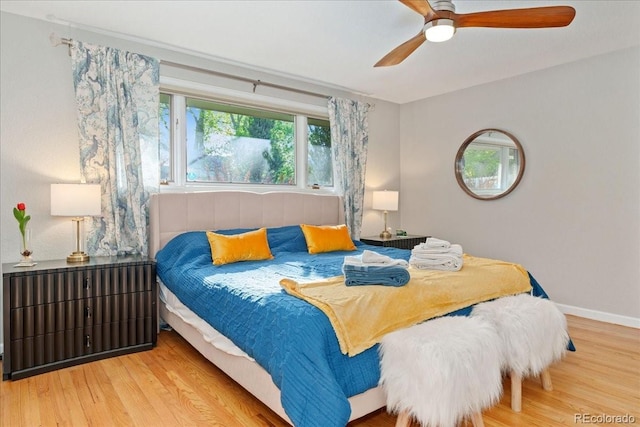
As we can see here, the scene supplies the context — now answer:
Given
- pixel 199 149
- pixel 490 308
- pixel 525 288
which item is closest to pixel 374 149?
pixel 199 149

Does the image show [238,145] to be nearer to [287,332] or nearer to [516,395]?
[287,332]

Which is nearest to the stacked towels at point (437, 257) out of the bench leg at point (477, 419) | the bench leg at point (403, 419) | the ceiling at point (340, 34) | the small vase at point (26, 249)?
the bench leg at point (477, 419)

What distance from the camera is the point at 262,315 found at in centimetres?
198

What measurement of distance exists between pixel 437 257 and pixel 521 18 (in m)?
1.56

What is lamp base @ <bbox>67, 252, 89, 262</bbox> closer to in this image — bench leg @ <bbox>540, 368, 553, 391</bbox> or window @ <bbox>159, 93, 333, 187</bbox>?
window @ <bbox>159, 93, 333, 187</bbox>

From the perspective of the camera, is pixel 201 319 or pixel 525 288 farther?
pixel 525 288

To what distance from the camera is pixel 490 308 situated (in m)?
2.29

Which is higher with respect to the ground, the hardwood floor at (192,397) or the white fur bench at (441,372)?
the white fur bench at (441,372)

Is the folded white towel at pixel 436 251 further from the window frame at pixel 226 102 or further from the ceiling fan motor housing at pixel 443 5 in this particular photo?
the window frame at pixel 226 102

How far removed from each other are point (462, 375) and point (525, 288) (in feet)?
4.41

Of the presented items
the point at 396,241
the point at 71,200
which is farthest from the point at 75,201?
the point at 396,241

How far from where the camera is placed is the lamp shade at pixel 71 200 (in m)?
2.81

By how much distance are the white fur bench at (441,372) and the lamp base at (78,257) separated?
2.34 m

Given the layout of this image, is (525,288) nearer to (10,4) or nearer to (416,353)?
(416,353)
